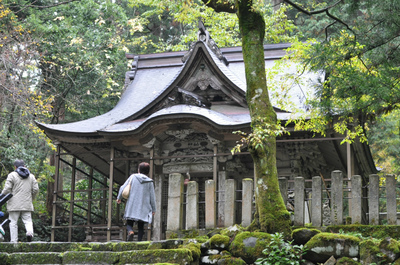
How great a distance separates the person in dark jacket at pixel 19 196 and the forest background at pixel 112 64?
316 centimetres

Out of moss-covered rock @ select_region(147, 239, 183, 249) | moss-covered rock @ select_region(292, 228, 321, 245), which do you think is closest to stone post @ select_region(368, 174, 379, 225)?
moss-covered rock @ select_region(292, 228, 321, 245)

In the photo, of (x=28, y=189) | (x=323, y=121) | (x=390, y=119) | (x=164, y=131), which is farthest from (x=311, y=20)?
(x=28, y=189)

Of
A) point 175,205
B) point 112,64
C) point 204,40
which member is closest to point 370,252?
point 175,205

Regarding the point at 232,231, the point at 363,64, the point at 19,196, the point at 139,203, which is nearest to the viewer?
the point at 232,231

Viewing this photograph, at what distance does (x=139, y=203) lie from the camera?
1016cm

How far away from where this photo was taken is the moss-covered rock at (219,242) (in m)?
8.94

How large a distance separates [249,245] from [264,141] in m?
1.65

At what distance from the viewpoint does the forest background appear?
33.2 feet

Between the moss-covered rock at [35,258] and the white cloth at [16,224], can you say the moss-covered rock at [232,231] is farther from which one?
the white cloth at [16,224]

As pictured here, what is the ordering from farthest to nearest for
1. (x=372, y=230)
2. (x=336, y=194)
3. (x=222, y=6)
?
(x=222, y=6) < (x=336, y=194) < (x=372, y=230)

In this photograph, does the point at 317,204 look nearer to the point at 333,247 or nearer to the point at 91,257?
the point at 333,247

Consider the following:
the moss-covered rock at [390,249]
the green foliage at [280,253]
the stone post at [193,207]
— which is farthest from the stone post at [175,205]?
the moss-covered rock at [390,249]

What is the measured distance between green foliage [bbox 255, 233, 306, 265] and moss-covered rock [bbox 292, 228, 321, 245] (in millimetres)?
187

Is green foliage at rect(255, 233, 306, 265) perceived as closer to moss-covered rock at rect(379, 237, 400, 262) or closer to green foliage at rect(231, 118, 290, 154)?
moss-covered rock at rect(379, 237, 400, 262)
